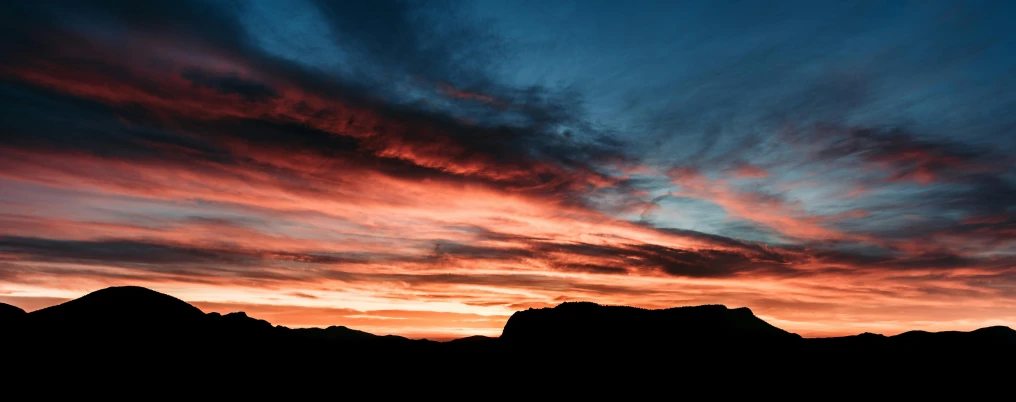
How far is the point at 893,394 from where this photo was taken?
151125 mm

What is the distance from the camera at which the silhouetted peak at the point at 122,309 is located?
161250mm

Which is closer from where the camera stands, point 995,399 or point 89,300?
point 995,399

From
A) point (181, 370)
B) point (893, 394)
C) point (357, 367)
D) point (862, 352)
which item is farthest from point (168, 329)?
point (862, 352)

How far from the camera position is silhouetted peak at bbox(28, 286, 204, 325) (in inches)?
6348

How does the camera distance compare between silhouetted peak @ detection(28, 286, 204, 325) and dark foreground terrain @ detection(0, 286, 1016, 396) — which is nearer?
dark foreground terrain @ detection(0, 286, 1016, 396)

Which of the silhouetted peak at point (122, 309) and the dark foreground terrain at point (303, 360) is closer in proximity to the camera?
the dark foreground terrain at point (303, 360)

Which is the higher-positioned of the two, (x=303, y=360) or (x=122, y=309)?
(x=122, y=309)

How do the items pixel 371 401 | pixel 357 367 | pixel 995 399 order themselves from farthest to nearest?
pixel 357 367
pixel 371 401
pixel 995 399

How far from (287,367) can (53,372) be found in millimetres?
60655

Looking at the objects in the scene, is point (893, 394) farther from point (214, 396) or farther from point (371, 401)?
point (214, 396)

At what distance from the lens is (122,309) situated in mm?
171250

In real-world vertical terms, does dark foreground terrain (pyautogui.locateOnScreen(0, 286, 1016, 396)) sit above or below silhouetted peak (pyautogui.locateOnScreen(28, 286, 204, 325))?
below

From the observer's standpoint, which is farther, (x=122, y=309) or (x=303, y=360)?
(x=303, y=360)

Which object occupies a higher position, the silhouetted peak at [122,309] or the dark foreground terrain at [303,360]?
the silhouetted peak at [122,309]
